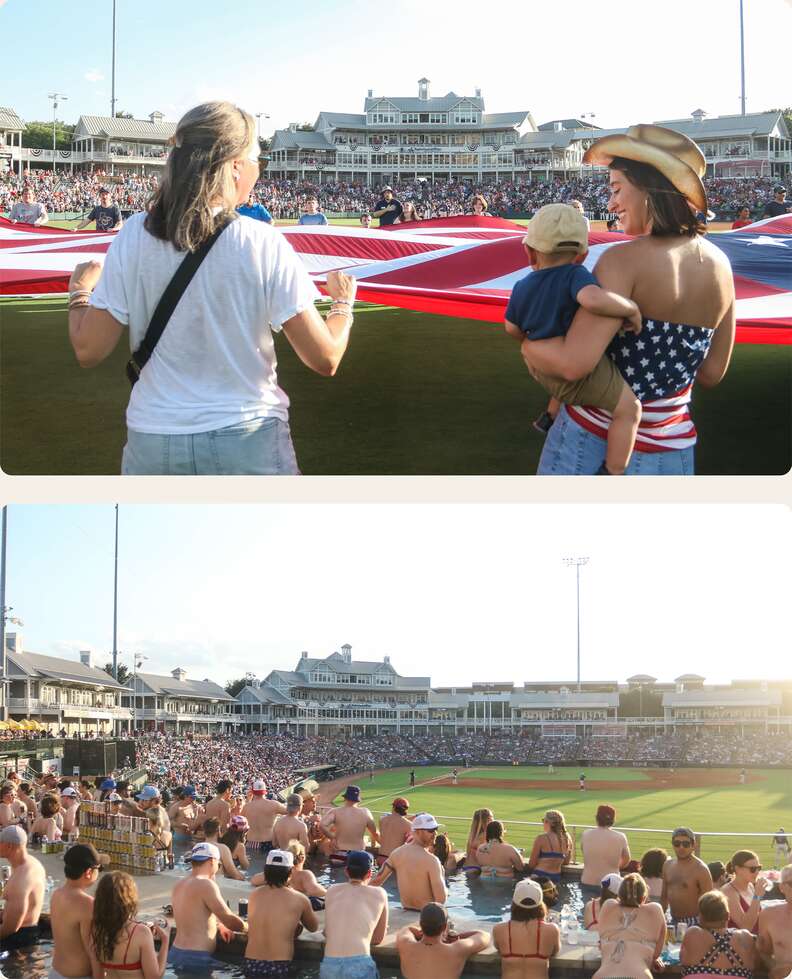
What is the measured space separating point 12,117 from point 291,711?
5.58 metres

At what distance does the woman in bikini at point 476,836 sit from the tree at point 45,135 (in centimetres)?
576

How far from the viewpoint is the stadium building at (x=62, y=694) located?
9.73 metres

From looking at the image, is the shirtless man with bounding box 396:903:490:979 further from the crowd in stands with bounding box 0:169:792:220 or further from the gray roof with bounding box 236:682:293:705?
the gray roof with bounding box 236:682:293:705

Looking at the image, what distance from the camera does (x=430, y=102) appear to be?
233 inches

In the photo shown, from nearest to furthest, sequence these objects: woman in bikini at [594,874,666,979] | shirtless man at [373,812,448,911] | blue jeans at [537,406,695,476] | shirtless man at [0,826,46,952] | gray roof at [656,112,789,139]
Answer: blue jeans at [537,406,695,476] < woman in bikini at [594,874,666,979] < shirtless man at [0,826,46,952] < shirtless man at [373,812,448,911] < gray roof at [656,112,789,139]

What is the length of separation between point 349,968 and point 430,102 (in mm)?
4736

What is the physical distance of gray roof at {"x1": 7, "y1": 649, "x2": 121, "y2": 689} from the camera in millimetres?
9438

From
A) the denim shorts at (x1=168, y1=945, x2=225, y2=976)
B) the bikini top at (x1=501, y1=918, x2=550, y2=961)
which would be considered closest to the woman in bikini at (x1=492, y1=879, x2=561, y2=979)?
the bikini top at (x1=501, y1=918, x2=550, y2=961)

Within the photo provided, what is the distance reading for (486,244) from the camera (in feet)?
17.5

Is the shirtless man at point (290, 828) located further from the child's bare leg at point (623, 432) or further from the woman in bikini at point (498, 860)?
the child's bare leg at point (623, 432)

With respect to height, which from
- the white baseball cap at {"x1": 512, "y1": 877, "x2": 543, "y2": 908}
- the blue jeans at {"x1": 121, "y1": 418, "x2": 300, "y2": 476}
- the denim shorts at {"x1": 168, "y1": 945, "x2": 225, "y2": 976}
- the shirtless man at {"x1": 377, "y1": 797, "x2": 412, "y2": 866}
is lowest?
the denim shorts at {"x1": 168, "y1": 945, "x2": 225, "y2": 976}

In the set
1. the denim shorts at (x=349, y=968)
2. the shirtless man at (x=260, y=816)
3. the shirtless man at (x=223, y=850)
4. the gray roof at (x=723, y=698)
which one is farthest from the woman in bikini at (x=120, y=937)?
the gray roof at (x=723, y=698)

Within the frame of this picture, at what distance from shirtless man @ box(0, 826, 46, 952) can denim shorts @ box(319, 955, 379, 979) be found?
1.50 m

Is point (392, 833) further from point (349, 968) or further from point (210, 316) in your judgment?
point (210, 316)
